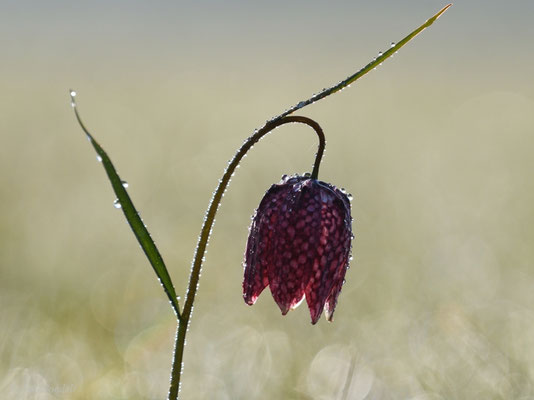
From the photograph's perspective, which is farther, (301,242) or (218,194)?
(301,242)

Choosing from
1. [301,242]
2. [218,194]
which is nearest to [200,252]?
[218,194]

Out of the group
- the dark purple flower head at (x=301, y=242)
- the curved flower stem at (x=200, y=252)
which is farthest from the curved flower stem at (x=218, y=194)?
the dark purple flower head at (x=301, y=242)

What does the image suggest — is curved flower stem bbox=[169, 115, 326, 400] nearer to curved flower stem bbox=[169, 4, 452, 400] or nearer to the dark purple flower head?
curved flower stem bbox=[169, 4, 452, 400]

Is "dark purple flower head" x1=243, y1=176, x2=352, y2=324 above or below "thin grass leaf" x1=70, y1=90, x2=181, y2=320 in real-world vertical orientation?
above

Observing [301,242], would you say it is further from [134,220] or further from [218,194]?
[134,220]

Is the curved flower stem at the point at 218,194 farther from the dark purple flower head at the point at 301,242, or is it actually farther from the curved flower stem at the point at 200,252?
the dark purple flower head at the point at 301,242

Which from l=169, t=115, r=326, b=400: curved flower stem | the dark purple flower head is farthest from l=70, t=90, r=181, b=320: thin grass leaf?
the dark purple flower head

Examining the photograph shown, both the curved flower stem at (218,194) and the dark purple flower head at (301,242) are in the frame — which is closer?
the curved flower stem at (218,194)

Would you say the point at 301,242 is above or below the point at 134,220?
above
